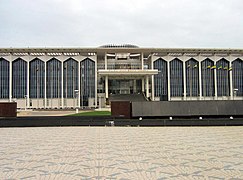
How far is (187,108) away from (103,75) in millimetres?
33702

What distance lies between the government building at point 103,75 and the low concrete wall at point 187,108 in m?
31.2

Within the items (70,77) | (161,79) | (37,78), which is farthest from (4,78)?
(161,79)

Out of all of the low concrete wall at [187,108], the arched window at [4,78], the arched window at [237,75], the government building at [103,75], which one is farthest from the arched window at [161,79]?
the low concrete wall at [187,108]

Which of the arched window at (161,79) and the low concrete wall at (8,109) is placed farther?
the arched window at (161,79)

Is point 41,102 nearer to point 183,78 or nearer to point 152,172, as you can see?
point 183,78

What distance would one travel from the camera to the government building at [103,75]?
5731 cm

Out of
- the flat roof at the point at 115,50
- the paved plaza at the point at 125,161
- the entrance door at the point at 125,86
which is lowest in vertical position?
the paved plaza at the point at 125,161

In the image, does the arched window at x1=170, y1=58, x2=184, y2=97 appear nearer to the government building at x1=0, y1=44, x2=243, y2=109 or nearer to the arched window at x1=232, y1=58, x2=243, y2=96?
the government building at x1=0, y1=44, x2=243, y2=109

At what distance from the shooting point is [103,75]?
55719mm

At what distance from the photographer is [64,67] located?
2282 inches

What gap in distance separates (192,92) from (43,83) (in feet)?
113

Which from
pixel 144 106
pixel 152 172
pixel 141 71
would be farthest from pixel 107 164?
pixel 141 71

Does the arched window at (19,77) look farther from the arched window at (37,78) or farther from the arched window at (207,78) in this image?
the arched window at (207,78)

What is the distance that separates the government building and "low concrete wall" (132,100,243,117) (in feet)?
102
